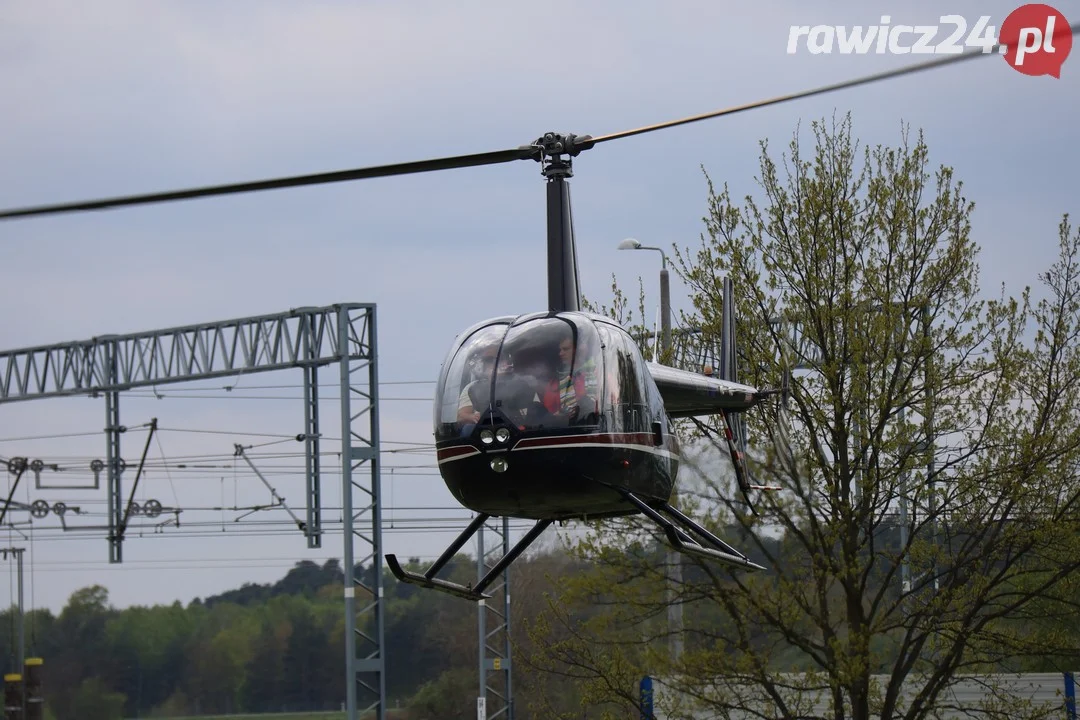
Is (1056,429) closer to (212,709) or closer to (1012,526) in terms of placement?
(1012,526)

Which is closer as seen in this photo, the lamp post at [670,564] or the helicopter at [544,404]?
the helicopter at [544,404]

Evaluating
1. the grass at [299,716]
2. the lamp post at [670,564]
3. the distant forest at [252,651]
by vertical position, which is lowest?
the grass at [299,716]

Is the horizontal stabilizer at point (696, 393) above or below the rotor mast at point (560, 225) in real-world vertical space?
below

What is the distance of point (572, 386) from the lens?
11328 mm

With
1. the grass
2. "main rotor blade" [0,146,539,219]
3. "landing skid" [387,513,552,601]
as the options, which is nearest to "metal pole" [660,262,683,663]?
"landing skid" [387,513,552,601]

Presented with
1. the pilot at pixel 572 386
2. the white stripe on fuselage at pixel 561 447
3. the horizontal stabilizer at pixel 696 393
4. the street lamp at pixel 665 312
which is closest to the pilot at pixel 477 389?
the white stripe on fuselage at pixel 561 447

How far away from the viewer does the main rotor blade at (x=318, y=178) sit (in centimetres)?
1086

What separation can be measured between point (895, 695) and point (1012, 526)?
306 centimetres

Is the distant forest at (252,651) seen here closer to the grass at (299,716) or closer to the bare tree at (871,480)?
the grass at (299,716)

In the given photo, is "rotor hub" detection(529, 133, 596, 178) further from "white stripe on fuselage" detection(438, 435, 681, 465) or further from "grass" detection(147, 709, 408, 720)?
"grass" detection(147, 709, 408, 720)

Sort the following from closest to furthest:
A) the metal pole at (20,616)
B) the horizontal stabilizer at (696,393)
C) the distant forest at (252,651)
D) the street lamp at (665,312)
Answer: the horizontal stabilizer at (696,393), the street lamp at (665,312), the metal pole at (20,616), the distant forest at (252,651)

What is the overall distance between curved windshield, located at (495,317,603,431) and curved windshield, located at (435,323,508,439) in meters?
0.11

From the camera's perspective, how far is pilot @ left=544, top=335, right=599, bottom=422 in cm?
1126

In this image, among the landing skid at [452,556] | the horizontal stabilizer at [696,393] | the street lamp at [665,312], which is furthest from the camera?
the street lamp at [665,312]
